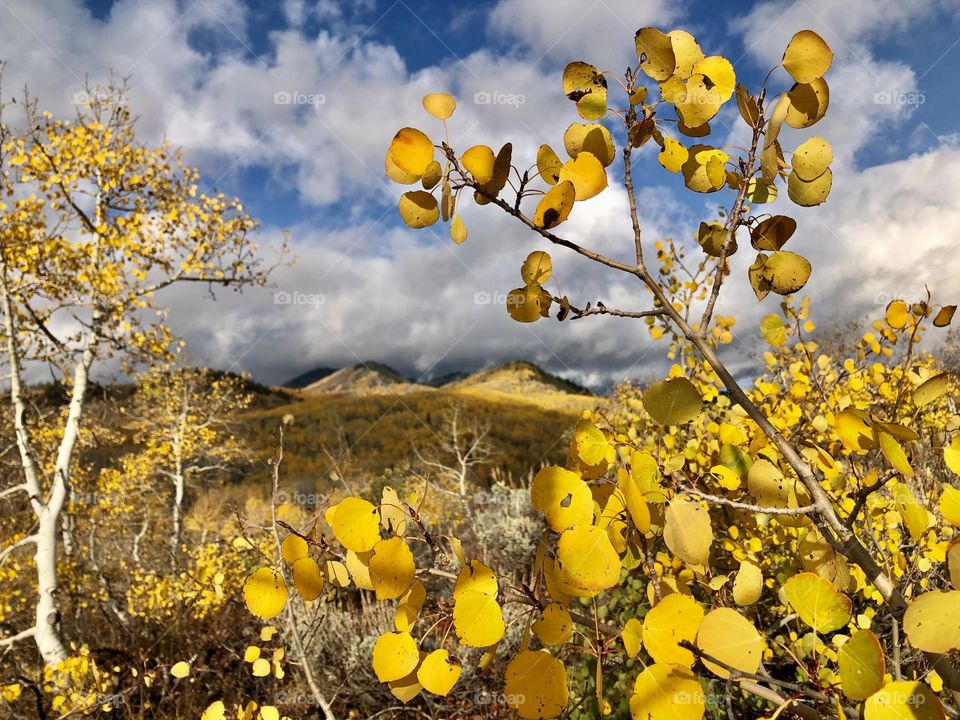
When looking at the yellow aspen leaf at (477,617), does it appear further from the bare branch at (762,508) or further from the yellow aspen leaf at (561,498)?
the bare branch at (762,508)

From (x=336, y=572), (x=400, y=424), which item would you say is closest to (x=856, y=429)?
(x=336, y=572)

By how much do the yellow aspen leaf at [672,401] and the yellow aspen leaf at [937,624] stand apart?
0.81 feet

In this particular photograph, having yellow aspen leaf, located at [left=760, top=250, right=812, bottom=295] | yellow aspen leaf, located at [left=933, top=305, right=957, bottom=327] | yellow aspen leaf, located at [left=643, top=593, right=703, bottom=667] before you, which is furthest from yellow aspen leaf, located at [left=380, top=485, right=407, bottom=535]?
yellow aspen leaf, located at [left=933, top=305, right=957, bottom=327]

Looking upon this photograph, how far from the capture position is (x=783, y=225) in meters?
0.64

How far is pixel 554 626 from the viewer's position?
1.82ft

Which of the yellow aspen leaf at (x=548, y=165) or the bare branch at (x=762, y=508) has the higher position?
the yellow aspen leaf at (x=548, y=165)

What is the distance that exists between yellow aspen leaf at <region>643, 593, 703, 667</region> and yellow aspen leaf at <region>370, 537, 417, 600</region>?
0.80 feet

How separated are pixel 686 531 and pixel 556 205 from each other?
37 centimetres

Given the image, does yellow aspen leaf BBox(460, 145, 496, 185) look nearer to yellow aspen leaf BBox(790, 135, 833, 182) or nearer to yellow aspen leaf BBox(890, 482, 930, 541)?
yellow aspen leaf BBox(790, 135, 833, 182)

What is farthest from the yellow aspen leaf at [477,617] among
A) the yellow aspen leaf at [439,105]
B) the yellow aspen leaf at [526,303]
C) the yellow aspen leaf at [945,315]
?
the yellow aspen leaf at [945,315]

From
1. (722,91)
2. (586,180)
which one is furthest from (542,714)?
(722,91)

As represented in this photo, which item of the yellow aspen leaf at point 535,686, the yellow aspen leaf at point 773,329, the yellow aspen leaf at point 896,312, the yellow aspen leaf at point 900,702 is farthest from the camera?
the yellow aspen leaf at point 773,329

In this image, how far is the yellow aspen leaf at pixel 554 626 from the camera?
1.80 ft

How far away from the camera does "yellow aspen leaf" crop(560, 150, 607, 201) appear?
1.87 ft
